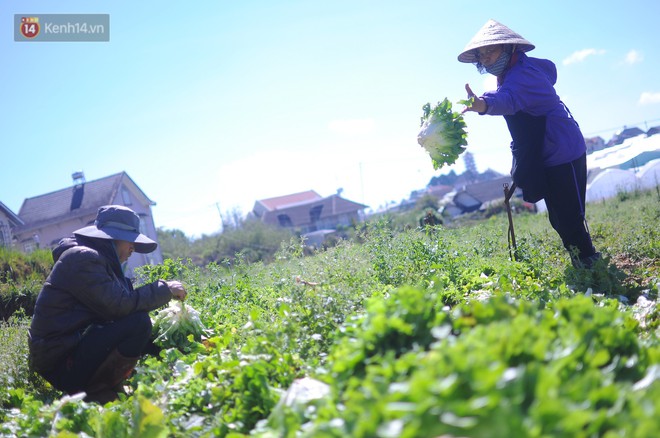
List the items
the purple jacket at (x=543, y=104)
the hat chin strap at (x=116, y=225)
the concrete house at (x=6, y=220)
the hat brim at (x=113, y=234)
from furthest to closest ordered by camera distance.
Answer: the concrete house at (x=6, y=220)
the purple jacket at (x=543, y=104)
the hat chin strap at (x=116, y=225)
the hat brim at (x=113, y=234)

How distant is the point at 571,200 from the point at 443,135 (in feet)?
4.19

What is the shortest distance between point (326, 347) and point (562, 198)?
2620mm

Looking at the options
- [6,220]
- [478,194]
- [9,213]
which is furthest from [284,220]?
[6,220]

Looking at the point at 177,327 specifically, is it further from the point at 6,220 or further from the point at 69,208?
the point at 69,208

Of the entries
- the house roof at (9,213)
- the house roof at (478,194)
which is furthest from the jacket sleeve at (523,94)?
the house roof at (478,194)

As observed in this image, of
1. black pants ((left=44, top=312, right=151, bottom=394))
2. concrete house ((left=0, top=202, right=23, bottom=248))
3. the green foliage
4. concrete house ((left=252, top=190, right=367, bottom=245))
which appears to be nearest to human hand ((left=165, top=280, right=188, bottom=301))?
black pants ((left=44, top=312, right=151, bottom=394))

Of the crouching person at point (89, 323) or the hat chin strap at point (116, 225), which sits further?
the hat chin strap at point (116, 225)

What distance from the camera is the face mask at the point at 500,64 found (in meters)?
4.64

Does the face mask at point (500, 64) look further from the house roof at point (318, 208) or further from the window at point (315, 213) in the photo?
the window at point (315, 213)

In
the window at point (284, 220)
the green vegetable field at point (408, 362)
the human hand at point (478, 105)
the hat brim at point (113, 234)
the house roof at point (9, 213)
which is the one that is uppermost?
the human hand at point (478, 105)

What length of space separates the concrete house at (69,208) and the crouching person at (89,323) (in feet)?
83.8

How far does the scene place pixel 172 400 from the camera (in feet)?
9.10

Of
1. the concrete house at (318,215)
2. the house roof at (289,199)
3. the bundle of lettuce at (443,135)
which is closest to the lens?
the bundle of lettuce at (443,135)

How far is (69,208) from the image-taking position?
98.1ft
